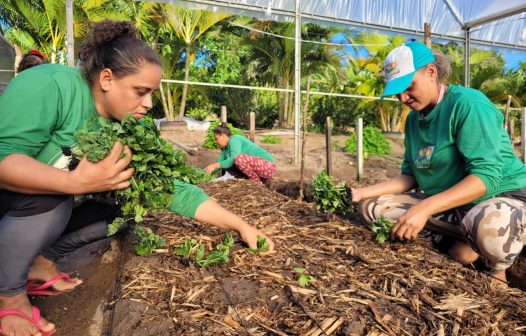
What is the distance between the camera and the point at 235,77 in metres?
19.4

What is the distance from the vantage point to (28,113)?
5.55 feet

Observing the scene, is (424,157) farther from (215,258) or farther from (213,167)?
(213,167)

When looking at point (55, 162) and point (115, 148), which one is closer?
point (115, 148)

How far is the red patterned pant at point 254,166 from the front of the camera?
6.22m

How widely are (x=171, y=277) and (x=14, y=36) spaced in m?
15.8

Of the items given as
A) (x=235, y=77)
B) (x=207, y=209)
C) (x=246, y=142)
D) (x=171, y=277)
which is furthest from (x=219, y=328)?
(x=235, y=77)

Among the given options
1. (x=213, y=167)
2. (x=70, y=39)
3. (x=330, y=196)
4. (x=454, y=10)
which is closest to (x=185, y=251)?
(x=330, y=196)

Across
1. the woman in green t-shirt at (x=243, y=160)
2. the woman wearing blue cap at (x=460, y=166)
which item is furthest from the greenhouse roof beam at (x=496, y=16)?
the woman wearing blue cap at (x=460, y=166)

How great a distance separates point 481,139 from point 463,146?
0.11m

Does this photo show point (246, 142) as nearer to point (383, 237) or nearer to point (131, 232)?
point (131, 232)

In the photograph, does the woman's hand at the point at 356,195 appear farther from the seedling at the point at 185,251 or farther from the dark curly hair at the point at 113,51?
the dark curly hair at the point at 113,51

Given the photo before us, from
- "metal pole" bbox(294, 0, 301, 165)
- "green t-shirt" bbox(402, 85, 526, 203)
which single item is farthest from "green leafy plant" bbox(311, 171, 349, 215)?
"metal pole" bbox(294, 0, 301, 165)

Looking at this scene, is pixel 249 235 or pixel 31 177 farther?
pixel 249 235

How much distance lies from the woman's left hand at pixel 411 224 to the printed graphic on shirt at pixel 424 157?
1.74 ft
